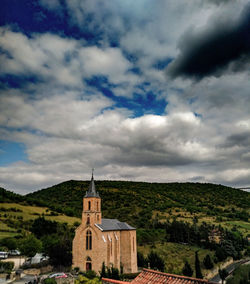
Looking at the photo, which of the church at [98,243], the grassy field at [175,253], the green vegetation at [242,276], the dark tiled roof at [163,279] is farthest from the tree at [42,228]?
the green vegetation at [242,276]

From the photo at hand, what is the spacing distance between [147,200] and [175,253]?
61.3 m

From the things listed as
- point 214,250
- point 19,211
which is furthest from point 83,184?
point 214,250

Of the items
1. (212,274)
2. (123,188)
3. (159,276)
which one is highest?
(123,188)

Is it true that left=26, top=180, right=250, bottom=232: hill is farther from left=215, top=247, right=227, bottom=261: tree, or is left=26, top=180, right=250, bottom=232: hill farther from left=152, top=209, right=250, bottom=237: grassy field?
left=215, top=247, right=227, bottom=261: tree

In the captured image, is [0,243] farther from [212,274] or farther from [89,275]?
[212,274]

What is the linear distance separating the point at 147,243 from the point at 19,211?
4300cm

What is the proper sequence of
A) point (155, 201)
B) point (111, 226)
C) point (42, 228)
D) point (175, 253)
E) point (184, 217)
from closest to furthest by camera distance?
point (111, 226), point (175, 253), point (42, 228), point (184, 217), point (155, 201)

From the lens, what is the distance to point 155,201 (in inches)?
4584

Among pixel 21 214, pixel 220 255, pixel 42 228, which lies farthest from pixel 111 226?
pixel 21 214

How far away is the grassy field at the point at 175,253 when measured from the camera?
4775cm

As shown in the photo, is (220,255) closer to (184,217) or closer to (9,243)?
(184,217)

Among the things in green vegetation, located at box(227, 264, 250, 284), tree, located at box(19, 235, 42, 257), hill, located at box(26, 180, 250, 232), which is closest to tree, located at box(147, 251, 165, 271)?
tree, located at box(19, 235, 42, 257)

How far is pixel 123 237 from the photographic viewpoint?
44531 mm

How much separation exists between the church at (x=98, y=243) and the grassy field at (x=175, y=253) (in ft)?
28.7
